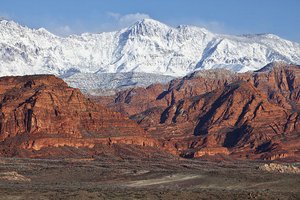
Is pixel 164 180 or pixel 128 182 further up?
pixel 164 180

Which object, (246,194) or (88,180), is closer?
(246,194)

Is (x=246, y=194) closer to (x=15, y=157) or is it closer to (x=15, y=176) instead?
(x=15, y=176)

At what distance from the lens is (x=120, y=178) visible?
153 m

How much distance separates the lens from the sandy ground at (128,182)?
106438 millimetres

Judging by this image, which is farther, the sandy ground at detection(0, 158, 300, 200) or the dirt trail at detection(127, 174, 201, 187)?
the dirt trail at detection(127, 174, 201, 187)

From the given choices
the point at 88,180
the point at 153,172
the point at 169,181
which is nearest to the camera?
the point at 169,181

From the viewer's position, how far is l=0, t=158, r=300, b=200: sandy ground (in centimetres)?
10644

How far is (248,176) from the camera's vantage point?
132 meters

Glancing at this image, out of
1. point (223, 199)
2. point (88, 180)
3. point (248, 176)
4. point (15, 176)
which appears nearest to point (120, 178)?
point (88, 180)

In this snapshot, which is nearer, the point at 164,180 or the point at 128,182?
Result: the point at 164,180

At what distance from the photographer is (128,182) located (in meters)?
144

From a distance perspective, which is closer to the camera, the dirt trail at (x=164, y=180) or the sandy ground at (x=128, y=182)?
the sandy ground at (x=128, y=182)

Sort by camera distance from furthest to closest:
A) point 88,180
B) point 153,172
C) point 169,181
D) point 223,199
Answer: point 153,172, point 88,180, point 169,181, point 223,199

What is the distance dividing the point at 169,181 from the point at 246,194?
35.6m
